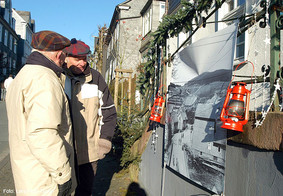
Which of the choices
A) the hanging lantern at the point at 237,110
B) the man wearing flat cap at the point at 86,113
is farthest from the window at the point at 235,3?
the hanging lantern at the point at 237,110

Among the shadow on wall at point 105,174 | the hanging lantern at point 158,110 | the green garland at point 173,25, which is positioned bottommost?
the shadow on wall at point 105,174

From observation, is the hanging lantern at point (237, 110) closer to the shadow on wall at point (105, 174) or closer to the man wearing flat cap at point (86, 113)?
the man wearing flat cap at point (86, 113)

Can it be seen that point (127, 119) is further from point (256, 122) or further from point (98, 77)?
point (256, 122)

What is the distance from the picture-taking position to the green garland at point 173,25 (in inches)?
130

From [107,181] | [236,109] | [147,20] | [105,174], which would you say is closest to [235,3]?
[105,174]

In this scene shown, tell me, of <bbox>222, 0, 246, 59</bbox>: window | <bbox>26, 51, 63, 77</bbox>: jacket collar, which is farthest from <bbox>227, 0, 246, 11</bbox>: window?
<bbox>26, 51, 63, 77</bbox>: jacket collar

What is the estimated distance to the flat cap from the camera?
232cm

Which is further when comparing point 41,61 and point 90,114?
point 90,114

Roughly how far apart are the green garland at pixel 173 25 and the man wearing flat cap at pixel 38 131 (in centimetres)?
198

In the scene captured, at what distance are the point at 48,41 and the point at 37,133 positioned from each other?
827 mm

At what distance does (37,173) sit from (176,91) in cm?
177

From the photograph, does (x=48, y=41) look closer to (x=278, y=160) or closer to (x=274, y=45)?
(x=274, y=45)

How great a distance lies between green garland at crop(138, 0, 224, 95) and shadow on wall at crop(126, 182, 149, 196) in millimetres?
1766

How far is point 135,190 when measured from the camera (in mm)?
4777
